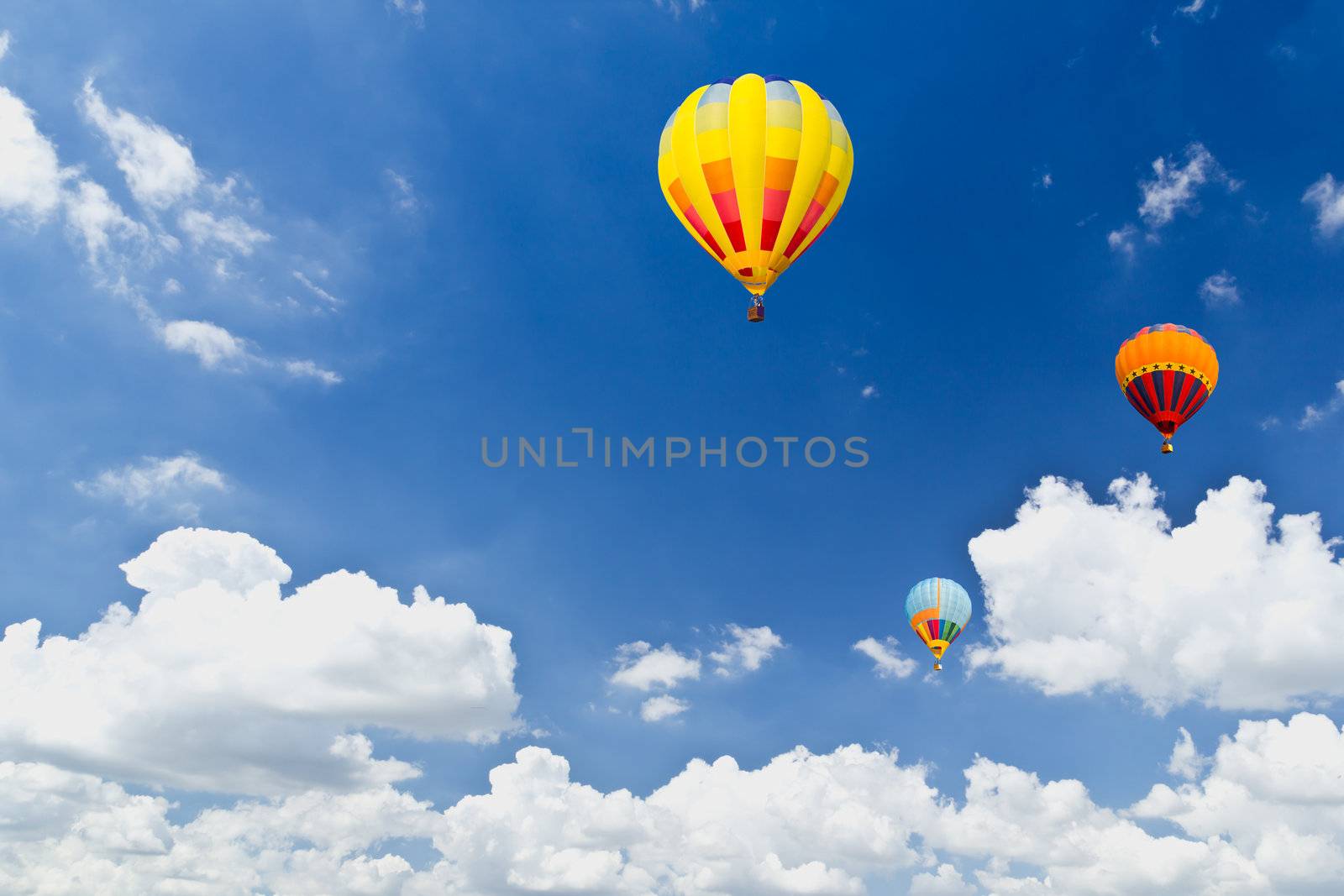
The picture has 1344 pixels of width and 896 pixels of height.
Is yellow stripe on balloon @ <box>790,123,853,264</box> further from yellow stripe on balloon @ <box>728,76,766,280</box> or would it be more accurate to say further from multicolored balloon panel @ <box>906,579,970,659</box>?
multicolored balloon panel @ <box>906,579,970,659</box>

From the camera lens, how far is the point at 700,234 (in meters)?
55.5

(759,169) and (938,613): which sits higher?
(759,169)

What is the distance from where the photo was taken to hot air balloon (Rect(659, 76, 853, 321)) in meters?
52.8

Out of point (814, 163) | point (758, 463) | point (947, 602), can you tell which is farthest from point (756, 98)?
point (947, 602)

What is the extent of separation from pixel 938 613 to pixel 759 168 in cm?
4621

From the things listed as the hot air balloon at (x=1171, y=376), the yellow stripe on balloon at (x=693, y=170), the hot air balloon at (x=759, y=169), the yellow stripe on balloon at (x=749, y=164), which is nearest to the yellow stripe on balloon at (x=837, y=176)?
the hot air balloon at (x=759, y=169)

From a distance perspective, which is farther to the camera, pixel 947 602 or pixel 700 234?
pixel 947 602

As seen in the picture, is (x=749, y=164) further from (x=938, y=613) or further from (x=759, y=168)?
(x=938, y=613)

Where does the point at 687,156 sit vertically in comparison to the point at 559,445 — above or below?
above

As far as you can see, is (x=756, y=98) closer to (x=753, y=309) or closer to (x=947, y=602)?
(x=753, y=309)

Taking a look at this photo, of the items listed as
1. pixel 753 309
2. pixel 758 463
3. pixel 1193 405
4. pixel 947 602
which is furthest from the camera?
pixel 947 602

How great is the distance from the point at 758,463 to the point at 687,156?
15.6 meters

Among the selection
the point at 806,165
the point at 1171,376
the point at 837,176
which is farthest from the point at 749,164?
the point at 1171,376

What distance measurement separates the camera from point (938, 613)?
287ft
